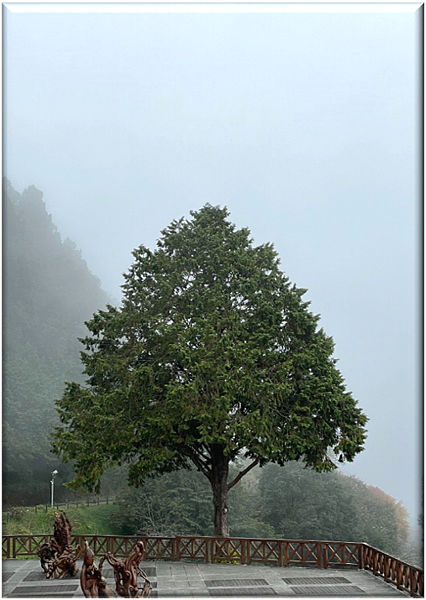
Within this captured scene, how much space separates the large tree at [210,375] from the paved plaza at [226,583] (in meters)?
2.16

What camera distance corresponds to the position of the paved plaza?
1254 centimetres

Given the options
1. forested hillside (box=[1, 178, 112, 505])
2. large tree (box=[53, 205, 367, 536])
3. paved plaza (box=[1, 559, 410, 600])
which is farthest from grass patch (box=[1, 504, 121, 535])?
paved plaza (box=[1, 559, 410, 600])

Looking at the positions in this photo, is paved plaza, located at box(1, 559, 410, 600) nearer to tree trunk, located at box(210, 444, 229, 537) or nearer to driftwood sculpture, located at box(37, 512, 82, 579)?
driftwood sculpture, located at box(37, 512, 82, 579)

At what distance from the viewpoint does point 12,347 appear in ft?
157

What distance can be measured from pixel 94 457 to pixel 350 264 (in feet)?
209

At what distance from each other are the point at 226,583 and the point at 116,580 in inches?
134

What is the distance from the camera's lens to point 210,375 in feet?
51.9

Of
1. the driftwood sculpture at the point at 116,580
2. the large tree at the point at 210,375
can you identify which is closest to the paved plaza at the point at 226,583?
the driftwood sculpture at the point at 116,580

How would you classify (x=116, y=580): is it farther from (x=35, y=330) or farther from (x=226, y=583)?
(x=35, y=330)

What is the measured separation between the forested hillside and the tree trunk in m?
13.7

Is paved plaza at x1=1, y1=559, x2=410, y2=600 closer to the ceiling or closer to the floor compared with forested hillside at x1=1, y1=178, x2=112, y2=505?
closer to the floor

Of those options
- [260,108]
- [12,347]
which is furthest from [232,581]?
[260,108]

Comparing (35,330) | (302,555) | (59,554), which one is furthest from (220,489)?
(35,330)

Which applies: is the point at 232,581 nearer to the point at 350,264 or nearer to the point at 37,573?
the point at 37,573
